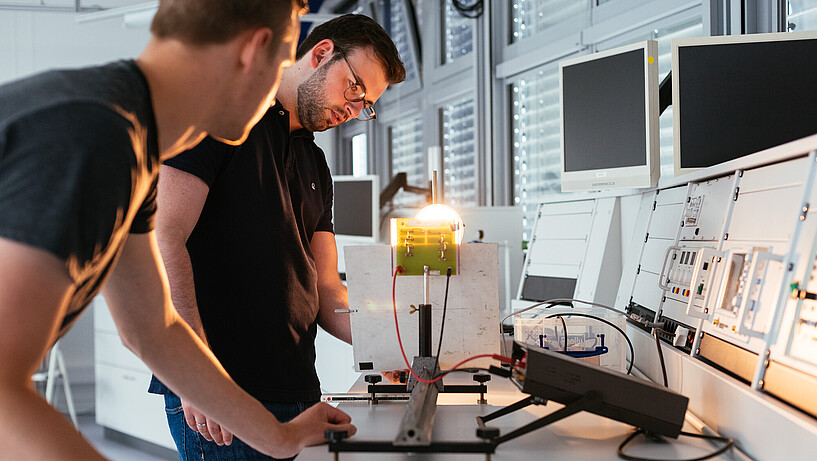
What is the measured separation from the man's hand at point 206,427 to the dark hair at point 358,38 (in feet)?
2.81

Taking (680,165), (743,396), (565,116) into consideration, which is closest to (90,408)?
(565,116)

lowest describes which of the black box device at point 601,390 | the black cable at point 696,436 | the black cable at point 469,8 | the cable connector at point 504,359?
the black cable at point 696,436

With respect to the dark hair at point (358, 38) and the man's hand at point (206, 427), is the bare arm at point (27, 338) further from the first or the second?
the dark hair at point (358, 38)

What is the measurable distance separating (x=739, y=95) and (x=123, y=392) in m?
3.66

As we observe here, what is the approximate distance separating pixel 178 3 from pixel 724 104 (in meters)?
1.45

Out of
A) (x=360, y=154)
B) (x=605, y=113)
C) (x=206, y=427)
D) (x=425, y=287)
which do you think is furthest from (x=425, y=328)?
(x=360, y=154)

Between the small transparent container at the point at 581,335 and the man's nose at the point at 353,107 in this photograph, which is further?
the man's nose at the point at 353,107

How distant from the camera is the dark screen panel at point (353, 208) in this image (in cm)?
390

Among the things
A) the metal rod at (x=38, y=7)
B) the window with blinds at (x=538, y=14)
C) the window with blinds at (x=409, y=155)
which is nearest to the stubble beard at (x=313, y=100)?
the window with blinds at (x=538, y=14)

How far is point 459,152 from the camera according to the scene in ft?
15.9

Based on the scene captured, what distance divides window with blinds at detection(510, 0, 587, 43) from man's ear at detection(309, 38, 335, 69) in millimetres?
2276

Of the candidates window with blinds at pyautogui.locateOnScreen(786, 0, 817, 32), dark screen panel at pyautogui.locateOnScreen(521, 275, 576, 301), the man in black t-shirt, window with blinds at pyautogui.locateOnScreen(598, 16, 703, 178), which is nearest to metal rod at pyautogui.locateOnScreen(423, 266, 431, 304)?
the man in black t-shirt

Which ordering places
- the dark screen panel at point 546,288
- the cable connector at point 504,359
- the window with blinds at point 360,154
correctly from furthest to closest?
the window with blinds at point 360,154, the dark screen panel at point 546,288, the cable connector at point 504,359

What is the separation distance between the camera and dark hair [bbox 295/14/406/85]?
1.59 metres
